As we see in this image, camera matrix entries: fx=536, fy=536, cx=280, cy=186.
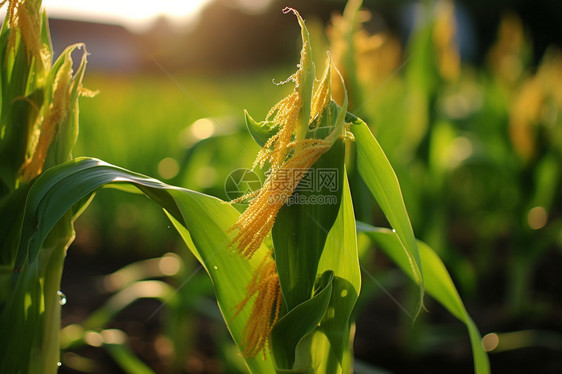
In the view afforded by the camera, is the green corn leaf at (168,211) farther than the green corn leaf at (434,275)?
No

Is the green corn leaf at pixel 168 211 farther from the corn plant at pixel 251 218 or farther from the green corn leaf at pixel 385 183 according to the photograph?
the green corn leaf at pixel 385 183

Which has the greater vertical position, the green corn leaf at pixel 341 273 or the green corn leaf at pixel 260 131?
the green corn leaf at pixel 260 131

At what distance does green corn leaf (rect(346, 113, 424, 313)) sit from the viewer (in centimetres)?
61

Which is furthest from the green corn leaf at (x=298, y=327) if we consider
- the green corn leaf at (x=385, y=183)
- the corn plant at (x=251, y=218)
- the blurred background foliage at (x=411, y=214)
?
the blurred background foliage at (x=411, y=214)

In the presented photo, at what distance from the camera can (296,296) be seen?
2.19 ft

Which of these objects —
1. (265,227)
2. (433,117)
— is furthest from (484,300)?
(265,227)

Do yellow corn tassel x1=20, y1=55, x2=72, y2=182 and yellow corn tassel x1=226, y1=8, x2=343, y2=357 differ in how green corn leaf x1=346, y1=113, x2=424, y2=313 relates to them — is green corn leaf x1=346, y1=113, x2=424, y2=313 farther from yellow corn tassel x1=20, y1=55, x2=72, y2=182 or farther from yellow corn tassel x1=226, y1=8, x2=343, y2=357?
yellow corn tassel x1=20, y1=55, x2=72, y2=182

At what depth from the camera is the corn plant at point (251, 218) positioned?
0.60 meters

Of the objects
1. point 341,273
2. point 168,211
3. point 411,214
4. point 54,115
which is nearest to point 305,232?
point 341,273

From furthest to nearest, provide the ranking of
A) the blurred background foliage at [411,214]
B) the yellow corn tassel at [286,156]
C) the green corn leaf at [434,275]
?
the blurred background foliage at [411,214]
the green corn leaf at [434,275]
the yellow corn tassel at [286,156]

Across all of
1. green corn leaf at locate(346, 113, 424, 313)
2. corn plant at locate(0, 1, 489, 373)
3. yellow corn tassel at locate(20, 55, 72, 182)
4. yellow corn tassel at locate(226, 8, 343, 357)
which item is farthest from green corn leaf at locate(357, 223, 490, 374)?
yellow corn tassel at locate(20, 55, 72, 182)

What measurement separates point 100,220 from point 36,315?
2.16 m

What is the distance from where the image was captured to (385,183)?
0.63 meters

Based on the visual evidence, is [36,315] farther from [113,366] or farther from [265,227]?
[113,366]
